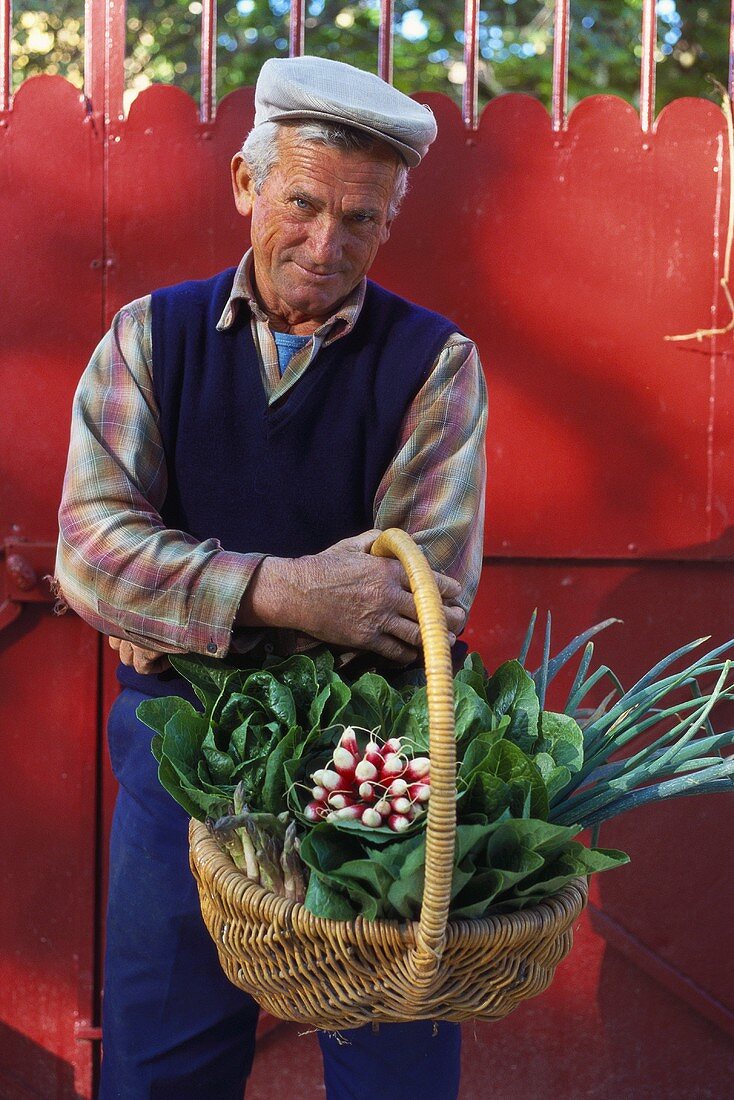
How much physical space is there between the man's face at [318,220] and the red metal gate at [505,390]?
0.71 m

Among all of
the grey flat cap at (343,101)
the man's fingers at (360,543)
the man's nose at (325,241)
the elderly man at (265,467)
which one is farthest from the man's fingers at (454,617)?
the grey flat cap at (343,101)

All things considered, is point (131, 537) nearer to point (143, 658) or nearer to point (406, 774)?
point (143, 658)

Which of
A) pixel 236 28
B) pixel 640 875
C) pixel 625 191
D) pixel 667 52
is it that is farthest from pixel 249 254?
pixel 236 28

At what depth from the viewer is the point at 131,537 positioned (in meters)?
1.83

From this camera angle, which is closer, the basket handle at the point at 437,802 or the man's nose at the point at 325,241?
the basket handle at the point at 437,802

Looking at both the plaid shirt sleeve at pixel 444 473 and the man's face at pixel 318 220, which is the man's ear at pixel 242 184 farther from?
the plaid shirt sleeve at pixel 444 473

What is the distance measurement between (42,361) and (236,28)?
6.06 m

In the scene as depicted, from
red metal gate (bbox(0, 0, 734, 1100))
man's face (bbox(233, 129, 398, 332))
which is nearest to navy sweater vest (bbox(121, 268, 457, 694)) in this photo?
man's face (bbox(233, 129, 398, 332))

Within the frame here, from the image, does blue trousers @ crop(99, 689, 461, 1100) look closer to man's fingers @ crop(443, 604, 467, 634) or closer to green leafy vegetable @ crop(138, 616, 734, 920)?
green leafy vegetable @ crop(138, 616, 734, 920)

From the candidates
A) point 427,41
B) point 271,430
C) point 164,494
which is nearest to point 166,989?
point 164,494

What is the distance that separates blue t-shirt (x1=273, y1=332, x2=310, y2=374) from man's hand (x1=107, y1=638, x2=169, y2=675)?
1.73 ft

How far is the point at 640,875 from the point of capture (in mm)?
2801

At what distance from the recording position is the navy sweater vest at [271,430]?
1.96 metres

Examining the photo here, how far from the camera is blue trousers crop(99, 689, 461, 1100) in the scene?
1978mm
